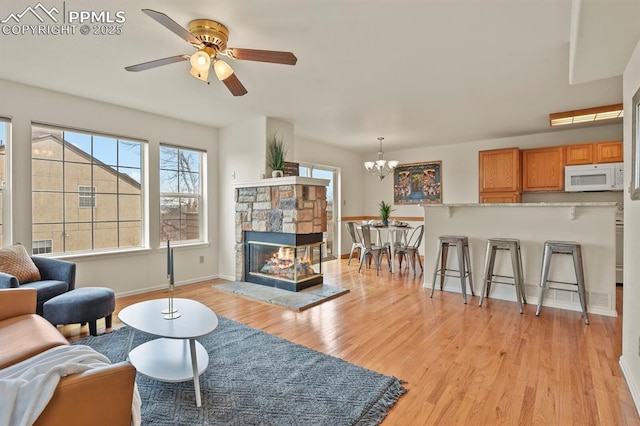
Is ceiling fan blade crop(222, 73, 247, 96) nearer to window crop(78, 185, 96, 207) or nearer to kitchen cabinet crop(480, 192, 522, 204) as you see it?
window crop(78, 185, 96, 207)

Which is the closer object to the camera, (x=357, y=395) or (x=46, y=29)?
(x=357, y=395)

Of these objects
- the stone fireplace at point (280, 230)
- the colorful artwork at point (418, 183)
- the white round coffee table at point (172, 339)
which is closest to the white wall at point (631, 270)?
the white round coffee table at point (172, 339)

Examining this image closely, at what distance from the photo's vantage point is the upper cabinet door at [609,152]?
4.78 meters

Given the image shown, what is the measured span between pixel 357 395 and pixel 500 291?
9.46 feet

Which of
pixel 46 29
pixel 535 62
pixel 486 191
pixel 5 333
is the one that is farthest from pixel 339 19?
pixel 486 191

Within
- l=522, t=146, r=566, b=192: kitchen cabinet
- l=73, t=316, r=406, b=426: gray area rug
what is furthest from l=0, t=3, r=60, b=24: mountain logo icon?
l=522, t=146, r=566, b=192: kitchen cabinet

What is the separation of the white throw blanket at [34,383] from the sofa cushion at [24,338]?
636 millimetres

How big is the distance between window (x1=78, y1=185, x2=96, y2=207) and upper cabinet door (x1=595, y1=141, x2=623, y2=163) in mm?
7324

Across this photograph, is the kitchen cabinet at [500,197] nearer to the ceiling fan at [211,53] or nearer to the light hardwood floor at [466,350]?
the light hardwood floor at [466,350]

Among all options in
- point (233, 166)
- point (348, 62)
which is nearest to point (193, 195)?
point (233, 166)

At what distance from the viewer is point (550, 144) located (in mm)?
5594

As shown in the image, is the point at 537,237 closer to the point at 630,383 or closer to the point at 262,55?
the point at 630,383

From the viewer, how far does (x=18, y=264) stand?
294 cm

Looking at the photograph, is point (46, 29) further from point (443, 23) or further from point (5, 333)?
point (443, 23)
